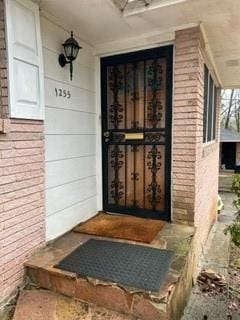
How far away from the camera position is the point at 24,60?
2.21 m

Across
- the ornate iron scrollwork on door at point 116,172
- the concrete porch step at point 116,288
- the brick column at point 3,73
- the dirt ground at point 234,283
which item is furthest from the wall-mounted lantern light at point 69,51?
the dirt ground at point 234,283

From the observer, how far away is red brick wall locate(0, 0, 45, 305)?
2.07 meters

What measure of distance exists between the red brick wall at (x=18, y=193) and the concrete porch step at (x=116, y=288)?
Answer: 163 millimetres

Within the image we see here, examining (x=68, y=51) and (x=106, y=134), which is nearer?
(x=68, y=51)

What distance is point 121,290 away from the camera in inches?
74.6

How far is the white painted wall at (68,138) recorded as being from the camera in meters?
2.66

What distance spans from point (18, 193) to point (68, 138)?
95 cm

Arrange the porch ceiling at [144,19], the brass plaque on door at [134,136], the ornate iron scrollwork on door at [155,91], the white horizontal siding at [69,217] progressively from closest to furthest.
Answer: the porch ceiling at [144,19], the white horizontal siding at [69,217], the ornate iron scrollwork on door at [155,91], the brass plaque on door at [134,136]

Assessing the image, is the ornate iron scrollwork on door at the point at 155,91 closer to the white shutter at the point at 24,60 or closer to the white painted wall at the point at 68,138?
the white painted wall at the point at 68,138

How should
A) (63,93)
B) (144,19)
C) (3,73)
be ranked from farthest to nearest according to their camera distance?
(63,93) → (144,19) → (3,73)

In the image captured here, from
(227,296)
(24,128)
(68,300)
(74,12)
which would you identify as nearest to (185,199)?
(227,296)

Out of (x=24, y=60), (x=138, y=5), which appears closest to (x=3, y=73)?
(x=24, y=60)

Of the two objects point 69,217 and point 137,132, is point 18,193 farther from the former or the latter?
point 137,132

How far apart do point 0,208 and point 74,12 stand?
6.23 feet
